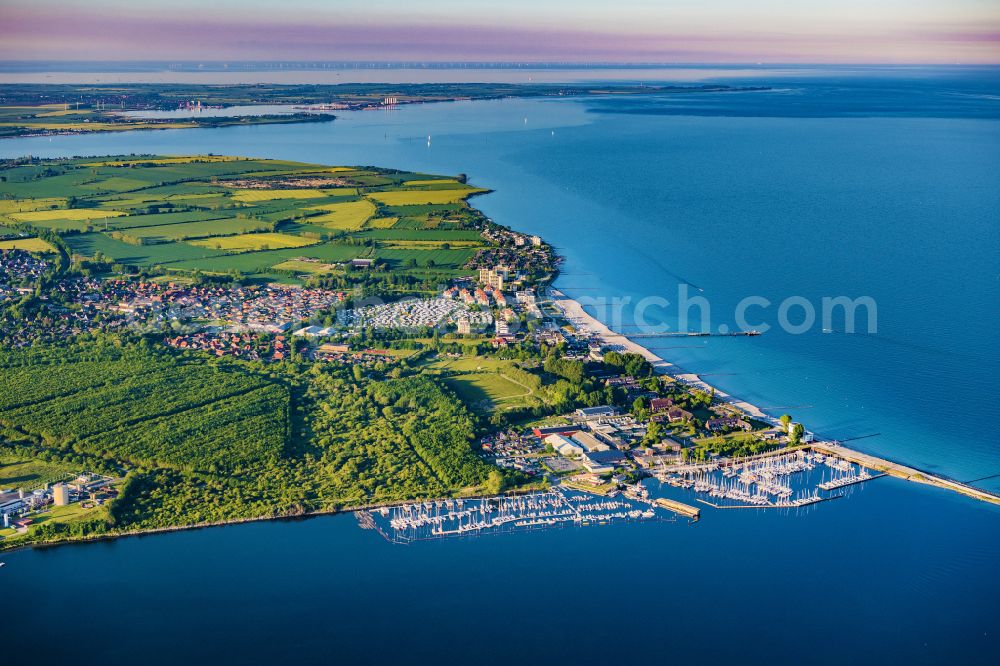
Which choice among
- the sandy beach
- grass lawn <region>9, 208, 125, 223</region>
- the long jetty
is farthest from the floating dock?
grass lawn <region>9, 208, 125, 223</region>

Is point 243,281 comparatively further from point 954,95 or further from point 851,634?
point 954,95

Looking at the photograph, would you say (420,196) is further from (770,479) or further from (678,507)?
(678,507)

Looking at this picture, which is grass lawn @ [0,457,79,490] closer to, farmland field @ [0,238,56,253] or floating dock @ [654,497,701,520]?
floating dock @ [654,497,701,520]

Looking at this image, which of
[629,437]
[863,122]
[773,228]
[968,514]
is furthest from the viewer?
[863,122]

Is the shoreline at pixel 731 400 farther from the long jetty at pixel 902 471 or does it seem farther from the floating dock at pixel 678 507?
the floating dock at pixel 678 507

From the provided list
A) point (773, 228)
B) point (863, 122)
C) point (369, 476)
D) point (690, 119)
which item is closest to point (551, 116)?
point (690, 119)

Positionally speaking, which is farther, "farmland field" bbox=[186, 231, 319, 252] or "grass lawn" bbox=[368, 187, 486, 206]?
"grass lawn" bbox=[368, 187, 486, 206]
